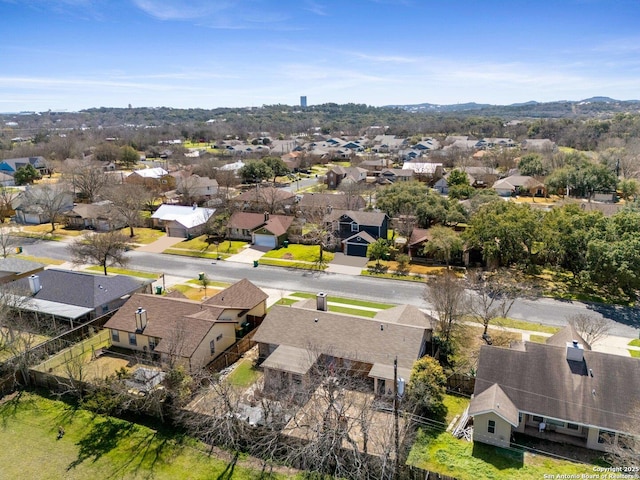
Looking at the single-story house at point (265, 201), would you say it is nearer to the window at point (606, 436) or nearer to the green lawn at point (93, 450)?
the green lawn at point (93, 450)

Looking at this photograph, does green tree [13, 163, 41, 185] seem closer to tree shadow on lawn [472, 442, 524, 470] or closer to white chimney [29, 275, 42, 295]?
white chimney [29, 275, 42, 295]

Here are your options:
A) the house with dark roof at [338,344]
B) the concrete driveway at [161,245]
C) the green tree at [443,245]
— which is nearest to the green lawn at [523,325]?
the house with dark roof at [338,344]

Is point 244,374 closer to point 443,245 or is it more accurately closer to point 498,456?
point 498,456

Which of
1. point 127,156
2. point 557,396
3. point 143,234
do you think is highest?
point 127,156

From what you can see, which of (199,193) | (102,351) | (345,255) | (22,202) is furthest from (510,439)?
(22,202)

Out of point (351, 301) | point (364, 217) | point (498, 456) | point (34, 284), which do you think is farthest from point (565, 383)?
point (34, 284)

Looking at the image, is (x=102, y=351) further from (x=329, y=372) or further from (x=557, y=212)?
(x=557, y=212)
